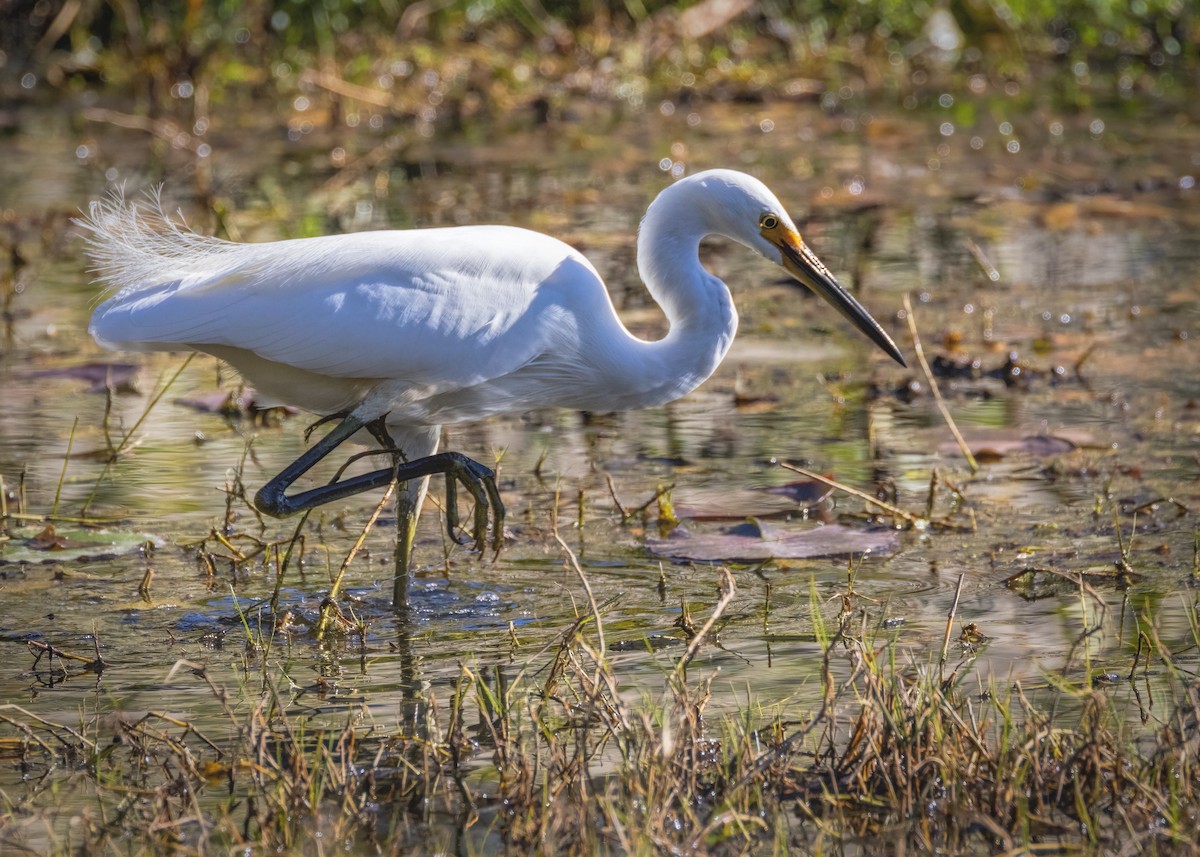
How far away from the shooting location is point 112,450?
5.24m

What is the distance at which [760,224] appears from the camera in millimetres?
4438

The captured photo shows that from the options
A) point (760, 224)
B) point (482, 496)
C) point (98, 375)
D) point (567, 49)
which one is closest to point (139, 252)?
point (482, 496)

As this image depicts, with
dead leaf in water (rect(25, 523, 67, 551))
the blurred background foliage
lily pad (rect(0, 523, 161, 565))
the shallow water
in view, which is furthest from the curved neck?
the blurred background foliage

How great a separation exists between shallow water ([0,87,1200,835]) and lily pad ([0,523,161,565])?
0.02m

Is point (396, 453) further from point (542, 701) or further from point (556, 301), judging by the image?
point (542, 701)

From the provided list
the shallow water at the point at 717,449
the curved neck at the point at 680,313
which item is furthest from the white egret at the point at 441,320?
the shallow water at the point at 717,449

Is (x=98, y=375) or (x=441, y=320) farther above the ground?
(x=441, y=320)

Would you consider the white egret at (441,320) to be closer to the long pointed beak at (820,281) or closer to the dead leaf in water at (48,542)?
the long pointed beak at (820,281)

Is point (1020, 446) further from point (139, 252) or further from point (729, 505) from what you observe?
point (139, 252)

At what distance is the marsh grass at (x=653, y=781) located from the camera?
2.91m

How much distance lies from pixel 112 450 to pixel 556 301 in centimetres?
169

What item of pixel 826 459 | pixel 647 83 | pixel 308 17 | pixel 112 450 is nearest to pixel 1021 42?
pixel 647 83

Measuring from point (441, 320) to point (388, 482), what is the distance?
565mm

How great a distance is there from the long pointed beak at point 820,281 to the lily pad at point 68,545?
1841 mm
